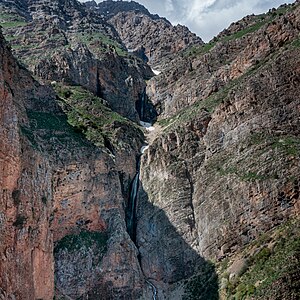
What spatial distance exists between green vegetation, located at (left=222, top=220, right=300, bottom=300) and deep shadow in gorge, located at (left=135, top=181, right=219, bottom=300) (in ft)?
11.5

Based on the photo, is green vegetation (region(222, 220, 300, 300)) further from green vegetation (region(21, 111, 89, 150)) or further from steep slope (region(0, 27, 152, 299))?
green vegetation (region(21, 111, 89, 150))

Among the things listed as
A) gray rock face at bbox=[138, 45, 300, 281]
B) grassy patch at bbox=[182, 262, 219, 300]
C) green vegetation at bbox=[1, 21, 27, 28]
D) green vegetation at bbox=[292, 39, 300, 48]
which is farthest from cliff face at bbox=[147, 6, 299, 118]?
green vegetation at bbox=[1, 21, 27, 28]

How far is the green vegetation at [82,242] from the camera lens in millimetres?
49406

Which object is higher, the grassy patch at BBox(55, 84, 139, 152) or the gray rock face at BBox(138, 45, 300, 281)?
the grassy patch at BBox(55, 84, 139, 152)

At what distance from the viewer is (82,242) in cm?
5031

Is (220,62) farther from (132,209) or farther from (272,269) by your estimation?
(272,269)

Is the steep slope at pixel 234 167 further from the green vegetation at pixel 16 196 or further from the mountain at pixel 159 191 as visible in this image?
the green vegetation at pixel 16 196

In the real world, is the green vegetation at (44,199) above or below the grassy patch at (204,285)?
above

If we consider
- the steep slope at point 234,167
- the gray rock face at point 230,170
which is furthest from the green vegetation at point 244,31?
the gray rock face at point 230,170

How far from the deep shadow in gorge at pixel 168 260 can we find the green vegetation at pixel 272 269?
3519mm

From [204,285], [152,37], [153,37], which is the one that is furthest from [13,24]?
[204,285]

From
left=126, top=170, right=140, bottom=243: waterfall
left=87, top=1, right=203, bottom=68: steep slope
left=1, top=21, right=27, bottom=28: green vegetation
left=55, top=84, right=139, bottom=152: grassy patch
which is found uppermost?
left=87, top=1, right=203, bottom=68: steep slope

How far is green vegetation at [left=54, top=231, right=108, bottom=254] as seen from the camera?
4941 cm

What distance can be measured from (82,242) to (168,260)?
10826mm
